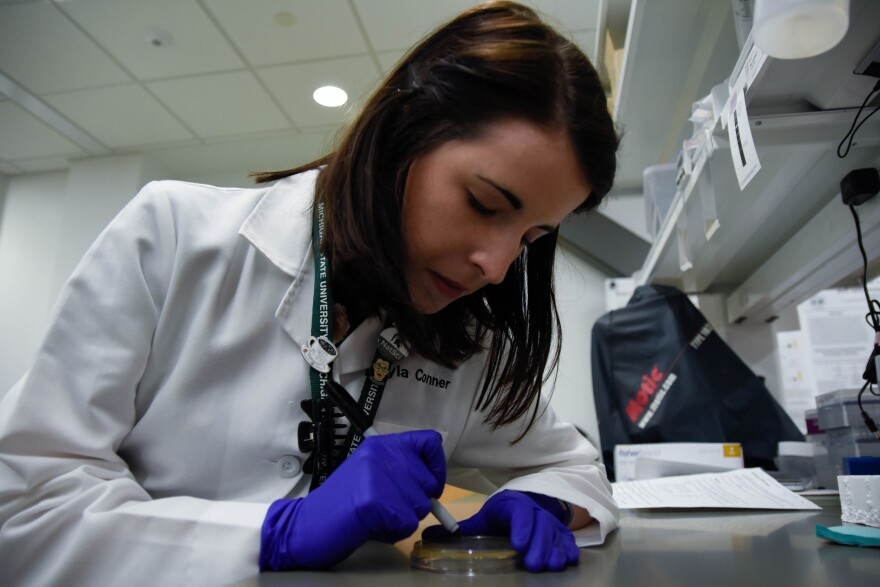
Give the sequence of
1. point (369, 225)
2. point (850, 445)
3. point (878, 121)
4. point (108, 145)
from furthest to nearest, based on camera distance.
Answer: point (108, 145) < point (850, 445) < point (878, 121) < point (369, 225)

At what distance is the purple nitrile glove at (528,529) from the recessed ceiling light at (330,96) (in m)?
2.57

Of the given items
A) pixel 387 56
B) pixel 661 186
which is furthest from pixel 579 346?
pixel 387 56

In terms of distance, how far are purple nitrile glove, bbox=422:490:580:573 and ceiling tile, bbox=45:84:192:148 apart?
116 inches

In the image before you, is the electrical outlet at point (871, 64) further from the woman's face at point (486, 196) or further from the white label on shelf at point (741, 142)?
the woman's face at point (486, 196)

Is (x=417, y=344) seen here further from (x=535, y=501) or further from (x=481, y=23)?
(x=481, y=23)

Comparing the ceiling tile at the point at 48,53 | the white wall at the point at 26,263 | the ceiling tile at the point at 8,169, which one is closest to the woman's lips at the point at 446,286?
the ceiling tile at the point at 48,53

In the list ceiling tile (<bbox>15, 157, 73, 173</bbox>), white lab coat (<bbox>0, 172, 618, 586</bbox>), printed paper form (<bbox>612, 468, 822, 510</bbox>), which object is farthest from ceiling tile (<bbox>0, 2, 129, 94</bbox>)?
printed paper form (<bbox>612, 468, 822, 510</bbox>)

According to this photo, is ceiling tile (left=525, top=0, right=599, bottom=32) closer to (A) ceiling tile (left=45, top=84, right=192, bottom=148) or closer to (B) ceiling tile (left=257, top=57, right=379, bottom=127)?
(B) ceiling tile (left=257, top=57, right=379, bottom=127)

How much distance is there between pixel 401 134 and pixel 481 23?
202mm

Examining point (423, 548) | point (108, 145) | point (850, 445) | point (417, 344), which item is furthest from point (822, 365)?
point (108, 145)

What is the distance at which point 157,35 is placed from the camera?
8.64ft

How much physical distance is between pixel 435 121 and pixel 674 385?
1.43 meters

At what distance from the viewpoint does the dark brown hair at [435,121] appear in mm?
817

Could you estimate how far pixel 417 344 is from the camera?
912 millimetres
